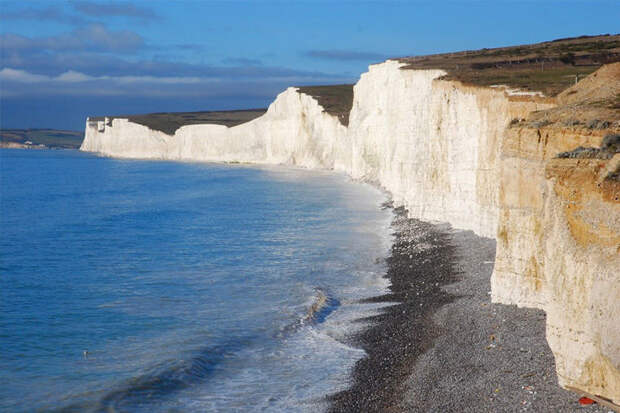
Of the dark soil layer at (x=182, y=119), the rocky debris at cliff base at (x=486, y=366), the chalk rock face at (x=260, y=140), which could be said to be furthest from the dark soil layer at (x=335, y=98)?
the rocky debris at cliff base at (x=486, y=366)

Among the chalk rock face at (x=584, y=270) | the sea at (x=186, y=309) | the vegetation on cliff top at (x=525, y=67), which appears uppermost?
the vegetation on cliff top at (x=525, y=67)

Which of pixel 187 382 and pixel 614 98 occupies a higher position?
pixel 614 98

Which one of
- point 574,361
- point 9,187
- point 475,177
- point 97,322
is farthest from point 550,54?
point 9,187

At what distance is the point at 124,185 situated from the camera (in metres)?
65.7

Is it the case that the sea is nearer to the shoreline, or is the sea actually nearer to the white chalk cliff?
the shoreline

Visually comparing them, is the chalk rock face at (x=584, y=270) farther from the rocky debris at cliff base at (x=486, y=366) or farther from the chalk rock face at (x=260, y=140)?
the chalk rock face at (x=260, y=140)

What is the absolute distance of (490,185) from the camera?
2019 cm

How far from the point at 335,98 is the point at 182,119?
3206 inches

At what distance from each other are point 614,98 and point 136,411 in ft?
31.4

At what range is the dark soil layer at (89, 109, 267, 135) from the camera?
142 metres

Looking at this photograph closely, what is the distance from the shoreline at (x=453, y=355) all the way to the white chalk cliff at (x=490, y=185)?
64cm

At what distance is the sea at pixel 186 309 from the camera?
11531 mm

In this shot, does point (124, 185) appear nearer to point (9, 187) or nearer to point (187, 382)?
point (9, 187)

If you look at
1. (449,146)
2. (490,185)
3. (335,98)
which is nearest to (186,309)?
(490,185)
